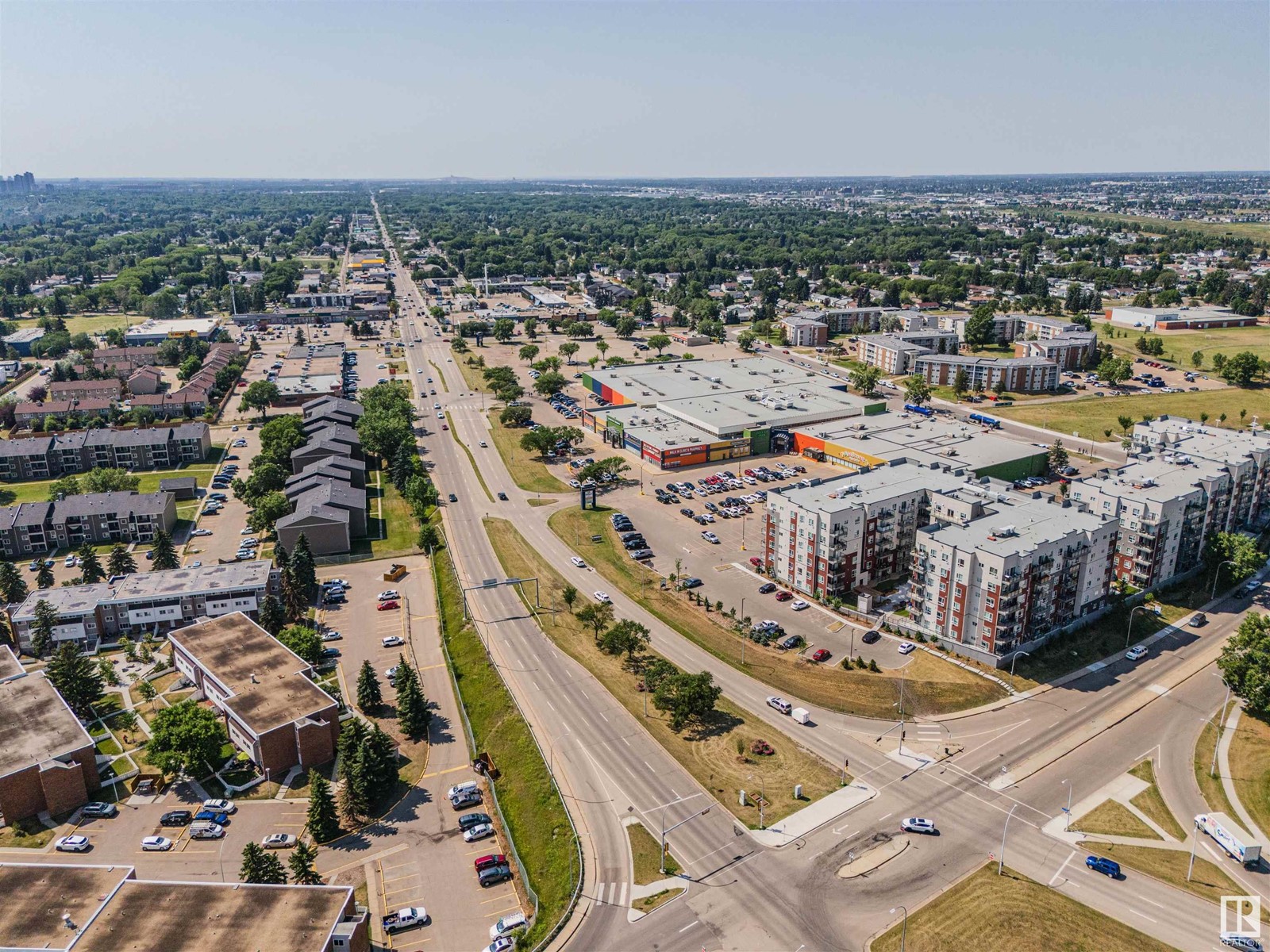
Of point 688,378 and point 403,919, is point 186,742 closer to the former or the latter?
point 403,919

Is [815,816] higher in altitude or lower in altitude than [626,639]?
lower

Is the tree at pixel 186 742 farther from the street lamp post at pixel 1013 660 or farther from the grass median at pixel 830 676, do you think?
the street lamp post at pixel 1013 660

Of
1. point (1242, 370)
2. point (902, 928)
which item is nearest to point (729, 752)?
point (902, 928)

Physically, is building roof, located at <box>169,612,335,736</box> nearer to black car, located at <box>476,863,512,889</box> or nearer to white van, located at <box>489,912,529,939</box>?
black car, located at <box>476,863,512,889</box>

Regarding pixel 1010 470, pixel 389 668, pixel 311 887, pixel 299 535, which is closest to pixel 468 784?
pixel 311 887

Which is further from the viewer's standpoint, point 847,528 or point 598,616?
point 847,528

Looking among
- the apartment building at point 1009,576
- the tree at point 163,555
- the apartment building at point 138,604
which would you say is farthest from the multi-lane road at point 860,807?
the tree at point 163,555

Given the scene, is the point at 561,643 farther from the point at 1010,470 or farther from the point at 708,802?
the point at 1010,470
